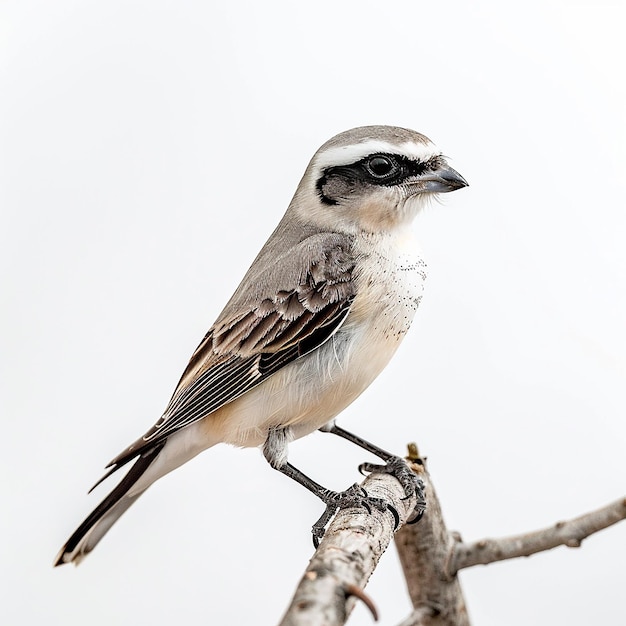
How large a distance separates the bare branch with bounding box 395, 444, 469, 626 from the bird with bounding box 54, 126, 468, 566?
165mm

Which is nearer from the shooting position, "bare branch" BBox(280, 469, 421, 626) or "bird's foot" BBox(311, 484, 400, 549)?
"bare branch" BBox(280, 469, 421, 626)

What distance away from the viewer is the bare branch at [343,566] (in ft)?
5.87

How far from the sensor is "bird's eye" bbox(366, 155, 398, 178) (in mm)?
3045

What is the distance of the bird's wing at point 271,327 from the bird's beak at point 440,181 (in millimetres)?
308

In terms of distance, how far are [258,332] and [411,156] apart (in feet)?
2.40

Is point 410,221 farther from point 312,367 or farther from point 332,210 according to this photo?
point 312,367

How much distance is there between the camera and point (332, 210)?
3139 millimetres

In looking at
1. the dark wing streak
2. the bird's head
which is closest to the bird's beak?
the bird's head

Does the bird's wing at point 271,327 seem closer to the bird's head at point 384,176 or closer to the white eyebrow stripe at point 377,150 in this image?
the bird's head at point 384,176

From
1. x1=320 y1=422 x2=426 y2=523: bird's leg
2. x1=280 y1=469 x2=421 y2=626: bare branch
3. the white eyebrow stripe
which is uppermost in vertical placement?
the white eyebrow stripe

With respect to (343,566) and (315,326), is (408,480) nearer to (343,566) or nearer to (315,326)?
(315,326)

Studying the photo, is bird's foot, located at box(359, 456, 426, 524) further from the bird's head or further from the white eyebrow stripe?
the white eyebrow stripe

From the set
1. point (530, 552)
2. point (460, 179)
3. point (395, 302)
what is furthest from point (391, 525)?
point (460, 179)

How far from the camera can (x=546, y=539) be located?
8.55ft
